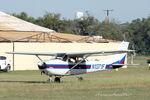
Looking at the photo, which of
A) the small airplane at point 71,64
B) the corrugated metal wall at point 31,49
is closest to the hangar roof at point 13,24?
the corrugated metal wall at point 31,49

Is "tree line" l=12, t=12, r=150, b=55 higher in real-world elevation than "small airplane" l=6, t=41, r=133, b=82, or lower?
higher

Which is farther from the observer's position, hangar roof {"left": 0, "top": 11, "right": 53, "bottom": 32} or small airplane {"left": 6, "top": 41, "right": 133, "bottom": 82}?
hangar roof {"left": 0, "top": 11, "right": 53, "bottom": 32}

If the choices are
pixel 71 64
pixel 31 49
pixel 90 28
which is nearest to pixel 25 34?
pixel 31 49

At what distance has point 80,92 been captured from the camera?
67.1 feet

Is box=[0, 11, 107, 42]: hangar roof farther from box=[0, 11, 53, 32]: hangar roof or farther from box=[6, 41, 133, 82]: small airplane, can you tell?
box=[6, 41, 133, 82]: small airplane

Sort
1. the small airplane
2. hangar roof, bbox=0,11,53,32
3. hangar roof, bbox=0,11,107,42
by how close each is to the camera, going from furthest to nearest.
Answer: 1. hangar roof, bbox=0,11,53,32
2. hangar roof, bbox=0,11,107,42
3. the small airplane

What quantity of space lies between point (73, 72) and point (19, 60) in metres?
18.0

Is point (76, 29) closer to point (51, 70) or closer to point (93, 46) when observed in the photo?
point (93, 46)

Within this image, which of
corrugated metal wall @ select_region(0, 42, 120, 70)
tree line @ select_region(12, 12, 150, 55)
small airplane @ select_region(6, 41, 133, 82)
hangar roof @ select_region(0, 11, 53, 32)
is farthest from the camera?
tree line @ select_region(12, 12, 150, 55)

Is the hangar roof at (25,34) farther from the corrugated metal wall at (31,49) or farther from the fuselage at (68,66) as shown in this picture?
the fuselage at (68,66)

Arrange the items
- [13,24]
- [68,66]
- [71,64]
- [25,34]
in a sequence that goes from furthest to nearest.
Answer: [13,24], [25,34], [71,64], [68,66]

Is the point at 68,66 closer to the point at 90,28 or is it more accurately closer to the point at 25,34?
the point at 25,34

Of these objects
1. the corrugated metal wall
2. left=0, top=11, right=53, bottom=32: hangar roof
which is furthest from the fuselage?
left=0, top=11, right=53, bottom=32: hangar roof

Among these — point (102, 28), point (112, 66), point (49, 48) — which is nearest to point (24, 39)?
point (49, 48)
